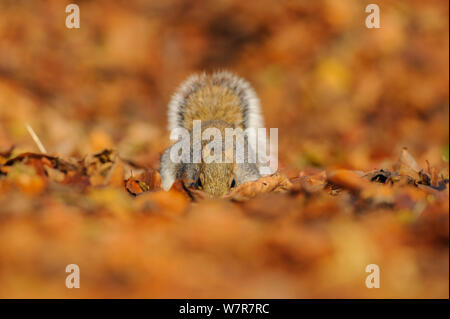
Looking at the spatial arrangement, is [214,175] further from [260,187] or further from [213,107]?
[213,107]

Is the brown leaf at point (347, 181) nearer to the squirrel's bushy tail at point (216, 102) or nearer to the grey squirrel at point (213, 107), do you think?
the grey squirrel at point (213, 107)

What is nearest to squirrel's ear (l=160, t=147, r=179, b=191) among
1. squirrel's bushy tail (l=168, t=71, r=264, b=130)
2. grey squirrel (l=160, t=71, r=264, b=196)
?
grey squirrel (l=160, t=71, r=264, b=196)

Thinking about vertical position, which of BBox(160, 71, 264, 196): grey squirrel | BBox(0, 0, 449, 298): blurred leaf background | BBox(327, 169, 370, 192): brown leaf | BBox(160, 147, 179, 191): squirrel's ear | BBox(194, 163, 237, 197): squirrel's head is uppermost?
BBox(0, 0, 449, 298): blurred leaf background

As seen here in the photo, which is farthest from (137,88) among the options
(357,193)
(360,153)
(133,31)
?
(357,193)

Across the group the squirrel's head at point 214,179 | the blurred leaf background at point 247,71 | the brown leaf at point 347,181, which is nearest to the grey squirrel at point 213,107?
the squirrel's head at point 214,179

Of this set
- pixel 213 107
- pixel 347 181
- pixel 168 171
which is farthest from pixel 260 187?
pixel 213 107

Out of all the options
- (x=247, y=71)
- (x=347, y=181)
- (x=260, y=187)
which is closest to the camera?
(x=347, y=181)

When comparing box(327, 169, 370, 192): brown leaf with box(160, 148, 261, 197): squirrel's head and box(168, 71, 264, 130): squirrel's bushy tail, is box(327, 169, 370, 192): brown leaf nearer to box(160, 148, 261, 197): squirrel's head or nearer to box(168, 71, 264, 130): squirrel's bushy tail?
box(160, 148, 261, 197): squirrel's head
